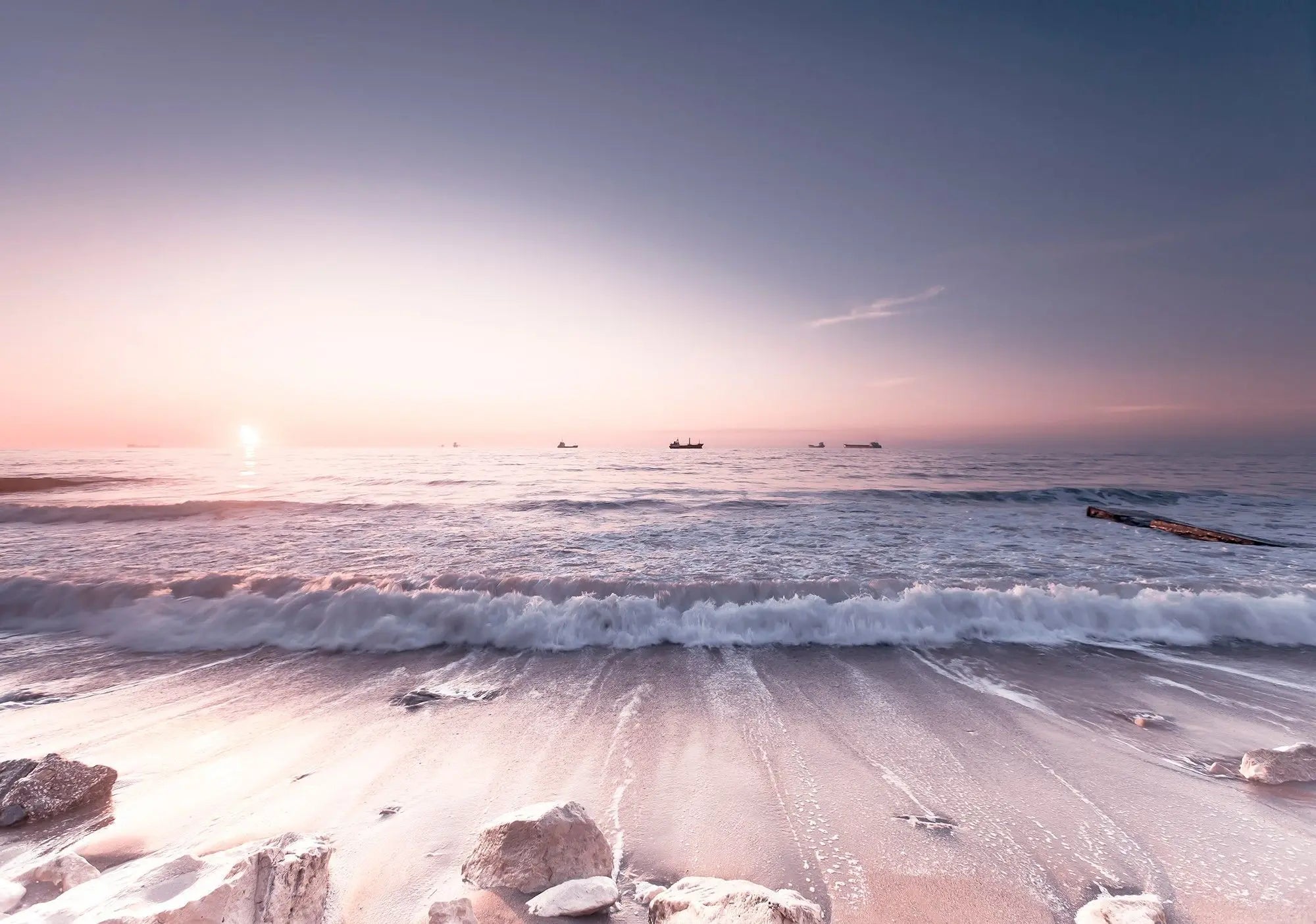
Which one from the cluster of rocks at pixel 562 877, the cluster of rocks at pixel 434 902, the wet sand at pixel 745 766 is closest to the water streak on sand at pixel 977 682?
the wet sand at pixel 745 766

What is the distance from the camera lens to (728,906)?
1.98 meters

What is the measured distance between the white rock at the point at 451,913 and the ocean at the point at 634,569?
4305 millimetres

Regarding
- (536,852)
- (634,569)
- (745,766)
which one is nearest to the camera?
(536,852)

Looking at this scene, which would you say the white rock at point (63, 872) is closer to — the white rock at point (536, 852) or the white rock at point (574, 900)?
the white rock at point (536, 852)

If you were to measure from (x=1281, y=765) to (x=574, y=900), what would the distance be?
16.2 ft

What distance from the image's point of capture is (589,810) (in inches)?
126

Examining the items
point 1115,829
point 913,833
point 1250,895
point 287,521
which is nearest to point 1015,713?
point 1115,829

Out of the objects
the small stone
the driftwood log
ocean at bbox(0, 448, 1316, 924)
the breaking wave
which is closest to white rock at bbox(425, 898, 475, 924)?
ocean at bbox(0, 448, 1316, 924)

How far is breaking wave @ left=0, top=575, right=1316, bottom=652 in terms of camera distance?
6.50m

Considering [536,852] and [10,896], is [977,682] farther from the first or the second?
[10,896]

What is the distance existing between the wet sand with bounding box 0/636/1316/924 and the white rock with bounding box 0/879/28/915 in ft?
1.93

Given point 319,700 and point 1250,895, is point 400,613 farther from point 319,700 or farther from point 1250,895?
point 1250,895

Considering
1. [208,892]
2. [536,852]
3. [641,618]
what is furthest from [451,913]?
[641,618]

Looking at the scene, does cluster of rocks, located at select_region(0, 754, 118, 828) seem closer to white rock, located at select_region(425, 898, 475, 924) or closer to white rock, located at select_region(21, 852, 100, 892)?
white rock, located at select_region(21, 852, 100, 892)
